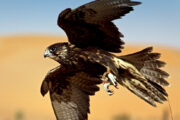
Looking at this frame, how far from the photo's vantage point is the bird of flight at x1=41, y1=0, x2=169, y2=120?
801cm

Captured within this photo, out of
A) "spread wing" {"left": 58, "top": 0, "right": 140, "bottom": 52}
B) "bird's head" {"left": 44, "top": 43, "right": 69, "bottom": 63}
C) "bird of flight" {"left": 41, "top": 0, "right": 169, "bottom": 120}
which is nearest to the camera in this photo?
"spread wing" {"left": 58, "top": 0, "right": 140, "bottom": 52}

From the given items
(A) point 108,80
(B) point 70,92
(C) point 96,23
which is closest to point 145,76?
(A) point 108,80

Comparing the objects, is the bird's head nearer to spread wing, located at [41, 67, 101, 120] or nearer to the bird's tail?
spread wing, located at [41, 67, 101, 120]

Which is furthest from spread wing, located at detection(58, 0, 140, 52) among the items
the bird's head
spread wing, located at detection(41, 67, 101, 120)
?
spread wing, located at detection(41, 67, 101, 120)

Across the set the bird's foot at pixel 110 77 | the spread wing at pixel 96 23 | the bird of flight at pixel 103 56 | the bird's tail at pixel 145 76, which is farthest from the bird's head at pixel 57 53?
the bird's tail at pixel 145 76

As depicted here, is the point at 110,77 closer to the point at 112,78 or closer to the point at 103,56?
the point at 112,78

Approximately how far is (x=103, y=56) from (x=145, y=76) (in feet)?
2.94

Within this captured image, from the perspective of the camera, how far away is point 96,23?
830cm

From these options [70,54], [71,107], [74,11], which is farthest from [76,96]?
[74,11]

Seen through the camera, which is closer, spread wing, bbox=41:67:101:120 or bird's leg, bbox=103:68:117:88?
bird's leg, bbox=103:68:117:88

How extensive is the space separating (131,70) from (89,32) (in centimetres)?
94

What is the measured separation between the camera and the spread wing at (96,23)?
25.9ft

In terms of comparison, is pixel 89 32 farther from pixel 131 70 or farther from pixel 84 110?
pixel 84 110

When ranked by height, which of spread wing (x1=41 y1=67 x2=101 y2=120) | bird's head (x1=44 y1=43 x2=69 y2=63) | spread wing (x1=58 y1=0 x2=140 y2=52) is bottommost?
spread wing (x1=41 y1=67 x2=101 y2=120)
